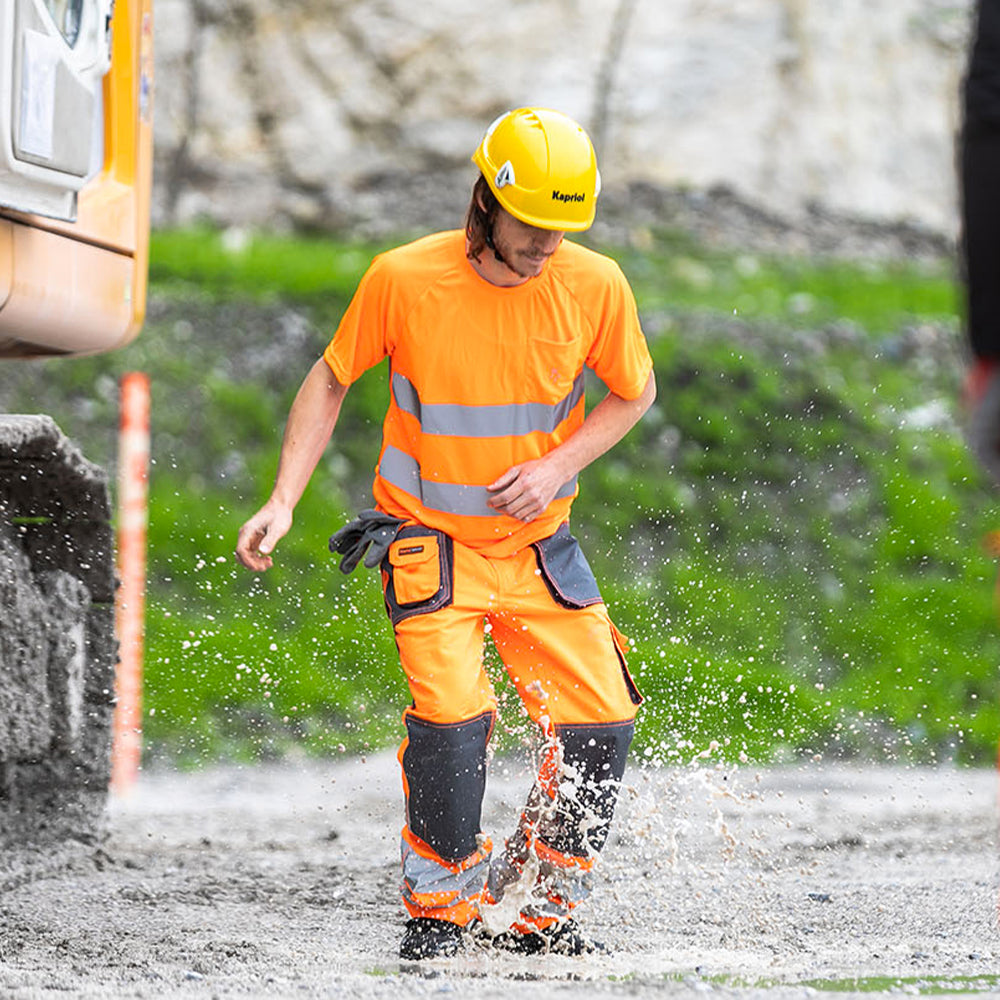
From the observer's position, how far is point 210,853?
5.68m

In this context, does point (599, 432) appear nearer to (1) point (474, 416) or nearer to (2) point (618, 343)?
(2) point (618, 343)

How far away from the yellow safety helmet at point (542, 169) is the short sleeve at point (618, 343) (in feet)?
0.77

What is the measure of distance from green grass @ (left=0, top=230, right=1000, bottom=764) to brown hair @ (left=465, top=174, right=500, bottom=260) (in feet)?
10.0

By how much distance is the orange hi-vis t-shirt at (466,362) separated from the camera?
4.13 m

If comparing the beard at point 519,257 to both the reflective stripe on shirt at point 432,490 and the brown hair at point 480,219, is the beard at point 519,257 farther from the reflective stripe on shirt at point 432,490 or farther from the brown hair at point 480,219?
the reflective stripe on shirt at point 432,490

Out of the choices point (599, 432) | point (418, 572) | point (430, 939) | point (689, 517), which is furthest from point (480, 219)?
point (689, 517)

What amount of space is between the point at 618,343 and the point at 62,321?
1354 millimetres

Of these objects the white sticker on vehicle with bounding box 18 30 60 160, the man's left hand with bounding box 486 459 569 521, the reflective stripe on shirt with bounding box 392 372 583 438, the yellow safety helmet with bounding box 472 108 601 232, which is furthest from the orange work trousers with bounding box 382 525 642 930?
the white sticker on vehicle with bounding box 18 30 60 160

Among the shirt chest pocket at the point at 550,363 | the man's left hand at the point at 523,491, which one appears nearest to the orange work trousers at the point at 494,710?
the man's left hand at the point at 523,491

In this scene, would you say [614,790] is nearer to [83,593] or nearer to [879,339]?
[83,593]

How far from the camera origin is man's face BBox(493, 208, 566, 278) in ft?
13.2

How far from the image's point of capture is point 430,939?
404 centimetres

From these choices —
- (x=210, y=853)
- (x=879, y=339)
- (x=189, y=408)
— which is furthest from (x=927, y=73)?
(x=210, y=853)

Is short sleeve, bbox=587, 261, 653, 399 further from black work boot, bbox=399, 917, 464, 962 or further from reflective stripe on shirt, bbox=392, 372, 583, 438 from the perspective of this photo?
black work boot, bbox=399, 917, 464, 962
